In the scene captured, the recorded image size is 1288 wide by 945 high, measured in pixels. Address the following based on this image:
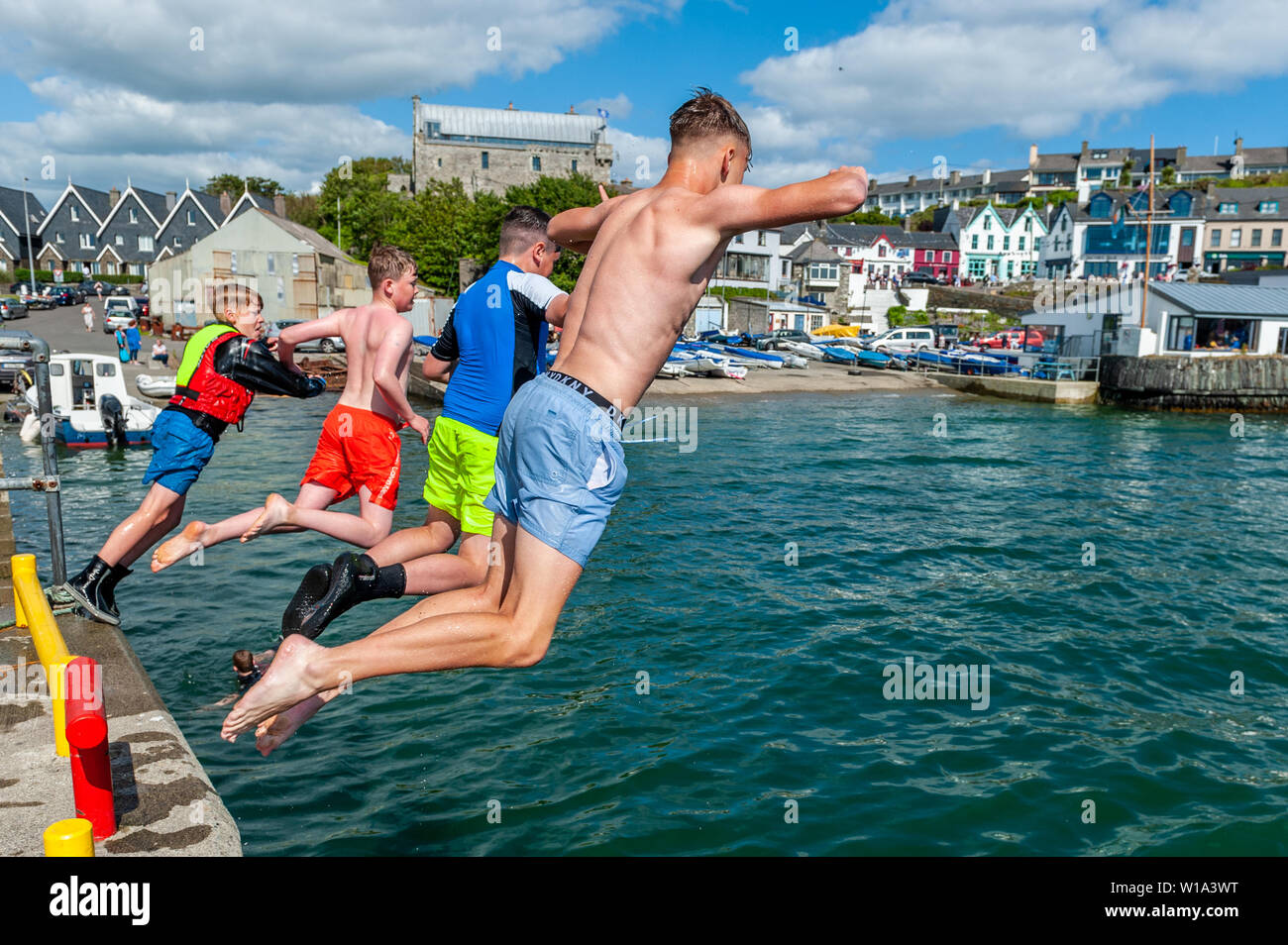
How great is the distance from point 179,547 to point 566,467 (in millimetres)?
3847

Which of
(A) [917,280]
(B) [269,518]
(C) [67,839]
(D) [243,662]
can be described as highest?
(A) [917,280]

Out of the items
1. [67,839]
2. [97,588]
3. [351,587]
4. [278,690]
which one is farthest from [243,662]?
[67,839]

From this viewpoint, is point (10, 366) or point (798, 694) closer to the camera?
point (798, 694)

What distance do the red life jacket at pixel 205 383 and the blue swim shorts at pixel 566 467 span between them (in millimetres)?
4299

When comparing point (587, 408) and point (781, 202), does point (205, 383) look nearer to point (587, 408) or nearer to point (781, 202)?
point (587, 408)

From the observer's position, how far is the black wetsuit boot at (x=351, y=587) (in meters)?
5.02

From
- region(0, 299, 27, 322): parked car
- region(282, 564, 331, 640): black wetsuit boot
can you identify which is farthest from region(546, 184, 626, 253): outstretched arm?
region(0, 299, 27, 322): parked car

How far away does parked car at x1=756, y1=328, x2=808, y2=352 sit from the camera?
67.2 meters

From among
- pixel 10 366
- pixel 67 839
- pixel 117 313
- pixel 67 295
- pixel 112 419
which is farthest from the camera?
pixel 67 295

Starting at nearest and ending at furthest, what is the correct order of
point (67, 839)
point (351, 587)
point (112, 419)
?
point (67, 839) → point (351, 587) → point (112, 419)

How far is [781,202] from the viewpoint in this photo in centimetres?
393

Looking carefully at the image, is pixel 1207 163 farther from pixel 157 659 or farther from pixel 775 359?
pixel 157 659

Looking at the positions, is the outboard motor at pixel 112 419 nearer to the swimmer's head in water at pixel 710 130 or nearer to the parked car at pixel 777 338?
the swimmer's head in water at pixel 710 130

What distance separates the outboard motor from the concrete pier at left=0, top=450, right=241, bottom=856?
881 inches
